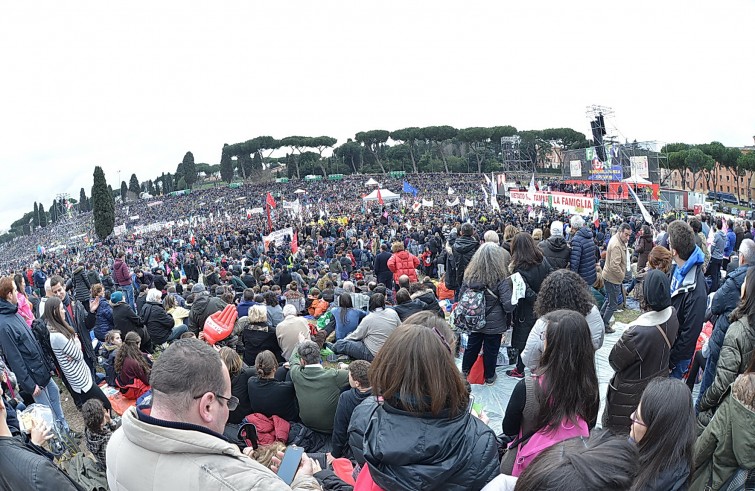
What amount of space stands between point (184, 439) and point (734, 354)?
9.78 ft

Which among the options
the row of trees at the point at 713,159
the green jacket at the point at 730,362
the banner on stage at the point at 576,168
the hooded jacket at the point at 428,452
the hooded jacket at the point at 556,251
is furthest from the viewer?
the row of trees at the point at 713,159

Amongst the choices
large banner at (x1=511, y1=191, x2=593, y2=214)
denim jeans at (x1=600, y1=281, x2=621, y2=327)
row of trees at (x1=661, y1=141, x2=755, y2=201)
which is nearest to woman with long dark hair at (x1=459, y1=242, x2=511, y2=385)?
denim jeans at (x1=600, y1=281, x2=621, y2=327)

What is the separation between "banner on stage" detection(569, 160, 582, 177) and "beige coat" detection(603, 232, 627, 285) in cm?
3156

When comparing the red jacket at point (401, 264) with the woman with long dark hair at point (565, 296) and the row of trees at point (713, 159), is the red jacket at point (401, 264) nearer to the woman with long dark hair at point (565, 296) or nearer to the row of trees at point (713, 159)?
the woman with long dark hair at point (565, 296)

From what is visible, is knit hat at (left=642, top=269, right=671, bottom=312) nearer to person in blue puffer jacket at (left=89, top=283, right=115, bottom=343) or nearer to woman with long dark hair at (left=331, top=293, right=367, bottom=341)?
woman with long dark hair at (left=331, top=293, right=367, bottom=341)

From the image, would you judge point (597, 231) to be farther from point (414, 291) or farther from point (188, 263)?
point (188, 263)

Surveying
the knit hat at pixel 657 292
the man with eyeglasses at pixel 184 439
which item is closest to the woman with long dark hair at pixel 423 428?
the man with eyeglasses at pixel 184 439

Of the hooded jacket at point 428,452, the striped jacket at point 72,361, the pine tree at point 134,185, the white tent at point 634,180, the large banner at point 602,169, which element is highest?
the pine tree at point 134,185

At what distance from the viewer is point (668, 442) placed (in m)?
1.88

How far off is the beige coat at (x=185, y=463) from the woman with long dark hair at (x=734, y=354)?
258 cm

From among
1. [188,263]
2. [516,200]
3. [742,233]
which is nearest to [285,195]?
[516,200]

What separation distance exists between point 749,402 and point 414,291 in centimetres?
401

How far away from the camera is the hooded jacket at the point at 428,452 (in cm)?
157

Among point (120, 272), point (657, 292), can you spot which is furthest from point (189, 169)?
point (657, 292)
